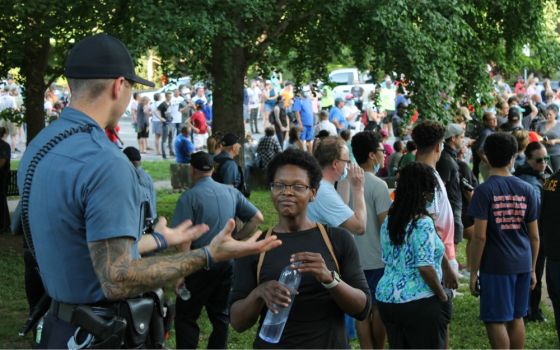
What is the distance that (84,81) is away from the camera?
11.3ft

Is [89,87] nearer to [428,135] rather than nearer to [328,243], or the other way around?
[328,243]

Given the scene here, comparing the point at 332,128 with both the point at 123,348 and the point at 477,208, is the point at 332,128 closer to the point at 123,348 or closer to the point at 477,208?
the point at 477,208

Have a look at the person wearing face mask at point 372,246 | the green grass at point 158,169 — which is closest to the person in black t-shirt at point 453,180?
the person wearing face mask at point 372,246

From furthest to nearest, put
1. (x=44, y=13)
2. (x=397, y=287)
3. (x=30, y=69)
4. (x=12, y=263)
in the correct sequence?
(x=30, y=69), (x=12, y=263), (x=44, y=13), (x=397, y=287)

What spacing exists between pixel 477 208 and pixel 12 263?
7.52 metres

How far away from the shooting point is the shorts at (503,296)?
23.7 feet

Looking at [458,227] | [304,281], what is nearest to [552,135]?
[458,227]

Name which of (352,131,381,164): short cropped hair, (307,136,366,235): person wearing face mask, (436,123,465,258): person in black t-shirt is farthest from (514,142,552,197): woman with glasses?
(307,136,366,235): person wearing face mask

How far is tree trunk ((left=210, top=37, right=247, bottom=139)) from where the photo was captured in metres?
12.8

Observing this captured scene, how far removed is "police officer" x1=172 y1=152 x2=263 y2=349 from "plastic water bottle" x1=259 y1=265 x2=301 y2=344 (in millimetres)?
3389

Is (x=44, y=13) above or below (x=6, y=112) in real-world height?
above

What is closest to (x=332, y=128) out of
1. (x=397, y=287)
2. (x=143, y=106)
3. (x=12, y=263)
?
(x=143, y=106)

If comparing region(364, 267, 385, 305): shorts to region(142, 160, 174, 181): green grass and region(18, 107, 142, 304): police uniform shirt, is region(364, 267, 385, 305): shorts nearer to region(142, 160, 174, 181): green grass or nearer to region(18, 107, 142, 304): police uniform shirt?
region(18, 107, 142, 304): police uniform shirt

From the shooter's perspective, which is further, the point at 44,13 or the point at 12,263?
the point at 12,263
